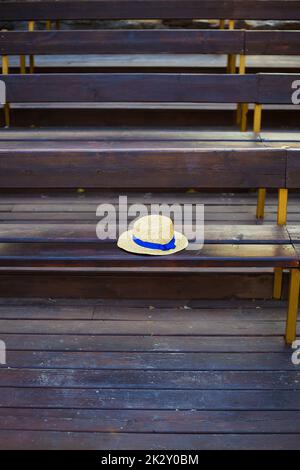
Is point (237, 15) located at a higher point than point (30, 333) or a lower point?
higher

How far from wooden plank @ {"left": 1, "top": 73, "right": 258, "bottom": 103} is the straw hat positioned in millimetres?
1537

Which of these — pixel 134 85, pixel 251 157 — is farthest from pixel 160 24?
pixel 251 157

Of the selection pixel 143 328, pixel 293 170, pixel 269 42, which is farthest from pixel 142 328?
pixel 269 42

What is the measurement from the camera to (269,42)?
4746mm

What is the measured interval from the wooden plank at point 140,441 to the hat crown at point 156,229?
0.82 meters

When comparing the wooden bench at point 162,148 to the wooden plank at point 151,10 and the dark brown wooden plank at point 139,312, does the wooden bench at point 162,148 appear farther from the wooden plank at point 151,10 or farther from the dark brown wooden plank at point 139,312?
the wooden plank at point 151,10

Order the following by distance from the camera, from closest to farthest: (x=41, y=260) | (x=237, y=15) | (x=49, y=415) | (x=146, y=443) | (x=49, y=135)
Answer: (x=146, y=443) < (x=49, y=415) < (x=41, y=260) < (x=49, y=135) < (x=237, y=15)

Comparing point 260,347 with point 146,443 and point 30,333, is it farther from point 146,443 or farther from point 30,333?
point 30,333

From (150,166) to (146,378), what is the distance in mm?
997

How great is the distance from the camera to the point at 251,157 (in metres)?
3.01

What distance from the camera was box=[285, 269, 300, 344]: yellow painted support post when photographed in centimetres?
279

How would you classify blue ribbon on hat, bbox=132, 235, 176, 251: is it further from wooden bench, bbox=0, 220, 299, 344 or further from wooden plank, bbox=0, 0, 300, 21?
wooden plank, bbox=0, 0, 300, 21

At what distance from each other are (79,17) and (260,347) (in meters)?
3.77

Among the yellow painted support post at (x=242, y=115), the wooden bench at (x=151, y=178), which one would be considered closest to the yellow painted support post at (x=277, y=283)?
the wooden bench at (x=151, y=178)
